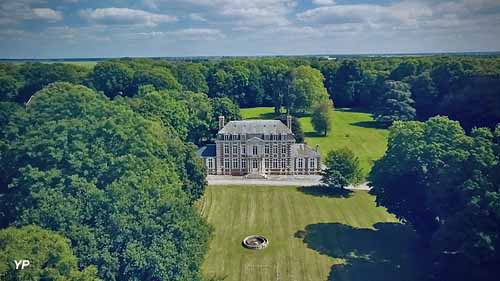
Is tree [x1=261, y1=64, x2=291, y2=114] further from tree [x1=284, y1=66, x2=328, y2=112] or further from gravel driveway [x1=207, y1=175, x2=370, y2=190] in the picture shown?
gravel driveway [x1=207, y1=175, x2=370, y2=190]

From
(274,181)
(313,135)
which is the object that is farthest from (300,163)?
(313,135)

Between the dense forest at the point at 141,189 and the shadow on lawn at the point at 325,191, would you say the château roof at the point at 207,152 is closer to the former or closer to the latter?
the dense forest at the point at 141,189

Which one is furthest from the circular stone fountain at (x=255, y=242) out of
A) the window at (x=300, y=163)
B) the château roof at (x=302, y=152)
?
the château roof at (x=302, y=152)

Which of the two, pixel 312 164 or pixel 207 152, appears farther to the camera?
pixel 207 152

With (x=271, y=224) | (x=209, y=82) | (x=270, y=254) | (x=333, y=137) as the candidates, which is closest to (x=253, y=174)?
(x=271, y=224)

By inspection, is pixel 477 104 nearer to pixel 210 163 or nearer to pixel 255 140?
pixel 255 140

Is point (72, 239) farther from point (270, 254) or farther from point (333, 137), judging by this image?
point (333, 137)

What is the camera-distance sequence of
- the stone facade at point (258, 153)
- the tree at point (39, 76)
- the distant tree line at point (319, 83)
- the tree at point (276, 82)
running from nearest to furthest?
1. the stone facade at point (258, 153)
2. the distant tree line at point (319, 83)
3. the tree at point (39, 76)
4. the tree at point (276, 82)
